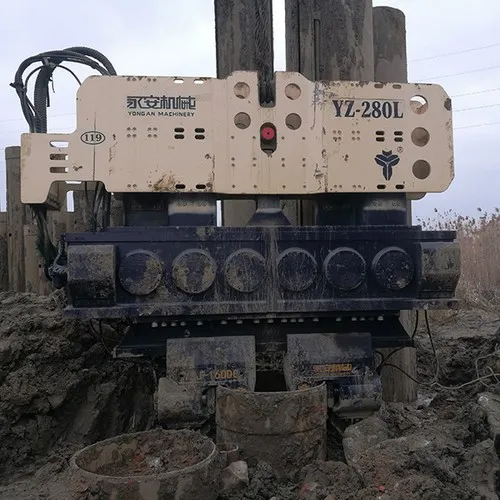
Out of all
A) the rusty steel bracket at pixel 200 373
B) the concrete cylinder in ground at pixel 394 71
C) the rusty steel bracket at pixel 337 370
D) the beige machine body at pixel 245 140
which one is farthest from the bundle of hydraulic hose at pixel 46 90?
the concrete cylinder in ground at pixel 394 71

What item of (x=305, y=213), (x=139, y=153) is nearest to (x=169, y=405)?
(x=139, y=153)

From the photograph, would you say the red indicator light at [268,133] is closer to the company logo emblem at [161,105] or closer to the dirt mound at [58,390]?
the company logo emblem at [161,105]

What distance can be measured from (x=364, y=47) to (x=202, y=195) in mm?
1801

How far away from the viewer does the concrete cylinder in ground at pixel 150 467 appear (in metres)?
2.68

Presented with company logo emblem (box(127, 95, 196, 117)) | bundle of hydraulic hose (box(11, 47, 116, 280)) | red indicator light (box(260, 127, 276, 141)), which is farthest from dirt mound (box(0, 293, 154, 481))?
red indicator light (box(260, 127, 276, 141))

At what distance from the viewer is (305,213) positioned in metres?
4.47

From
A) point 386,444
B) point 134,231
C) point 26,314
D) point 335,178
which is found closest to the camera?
point 386,444

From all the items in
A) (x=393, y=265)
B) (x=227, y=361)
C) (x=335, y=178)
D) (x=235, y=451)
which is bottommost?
(x=235, y=451)

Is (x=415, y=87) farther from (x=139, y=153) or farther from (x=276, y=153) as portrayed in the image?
(x=139, y=153)

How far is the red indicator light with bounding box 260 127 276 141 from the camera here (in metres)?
3.56

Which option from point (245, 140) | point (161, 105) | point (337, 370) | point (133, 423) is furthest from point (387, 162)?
point (133, 423)

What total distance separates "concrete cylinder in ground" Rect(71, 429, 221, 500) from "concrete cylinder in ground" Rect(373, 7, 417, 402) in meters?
1.93

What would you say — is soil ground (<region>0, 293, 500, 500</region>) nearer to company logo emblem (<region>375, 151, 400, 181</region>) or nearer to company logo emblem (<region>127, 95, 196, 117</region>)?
company logo emblem (<region>375, 151, 400, 181</region>)

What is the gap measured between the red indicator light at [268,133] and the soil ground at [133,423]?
1728 mm
